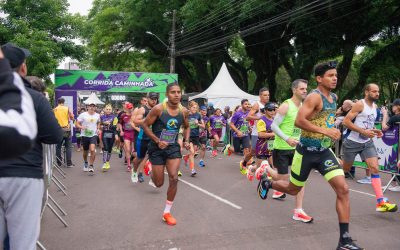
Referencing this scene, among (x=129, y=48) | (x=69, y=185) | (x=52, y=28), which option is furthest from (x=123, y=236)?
(x=129, y=48)

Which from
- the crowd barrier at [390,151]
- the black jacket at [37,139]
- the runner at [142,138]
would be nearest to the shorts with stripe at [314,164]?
the black jacket at [37,139]

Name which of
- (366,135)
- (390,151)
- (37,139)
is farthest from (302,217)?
(390,151)

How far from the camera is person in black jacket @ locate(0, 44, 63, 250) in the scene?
2617 millimetres

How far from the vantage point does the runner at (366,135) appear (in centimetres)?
627

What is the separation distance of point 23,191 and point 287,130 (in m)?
4.41

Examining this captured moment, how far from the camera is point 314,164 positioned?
4867 millimetres

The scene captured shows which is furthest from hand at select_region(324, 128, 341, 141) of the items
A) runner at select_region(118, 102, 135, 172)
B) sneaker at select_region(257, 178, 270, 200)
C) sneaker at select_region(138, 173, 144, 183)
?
runner at select_region(118, 102, 135, 172)

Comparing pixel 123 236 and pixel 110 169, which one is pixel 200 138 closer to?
pixel 110 169

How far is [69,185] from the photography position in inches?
365

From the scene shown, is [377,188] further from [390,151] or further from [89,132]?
[89,132]

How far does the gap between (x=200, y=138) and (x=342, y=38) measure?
15.0 metres

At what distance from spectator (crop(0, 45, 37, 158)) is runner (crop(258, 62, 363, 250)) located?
3.59 m

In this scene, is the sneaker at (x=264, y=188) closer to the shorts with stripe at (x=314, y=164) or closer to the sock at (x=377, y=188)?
the shorts with stripe at (x=314, y=164)

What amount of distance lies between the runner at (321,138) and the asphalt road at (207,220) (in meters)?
0.70
